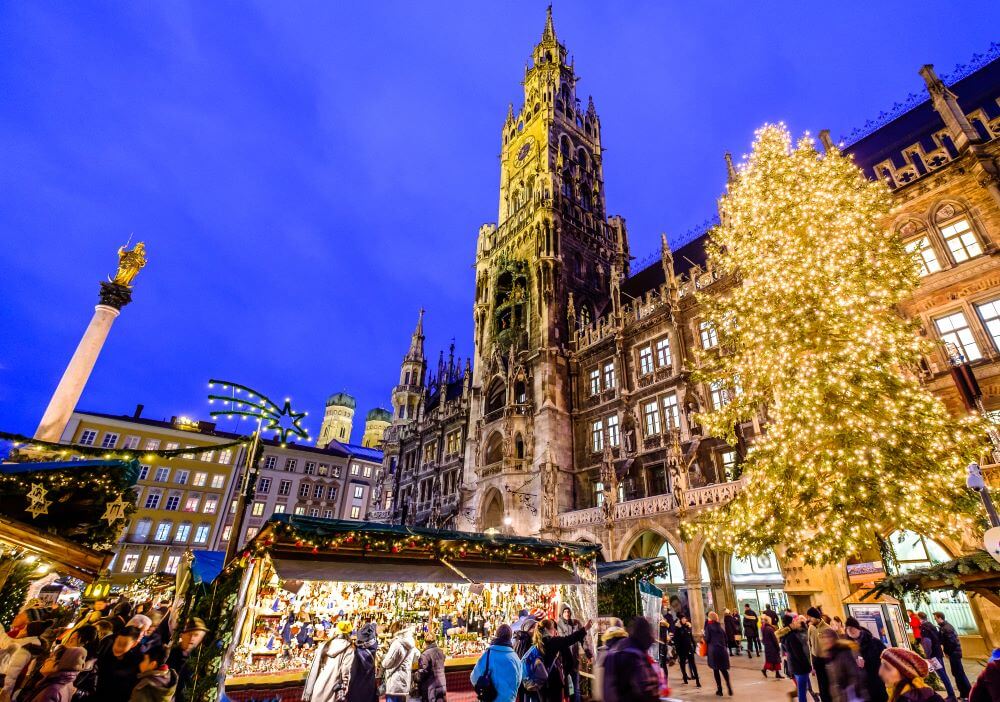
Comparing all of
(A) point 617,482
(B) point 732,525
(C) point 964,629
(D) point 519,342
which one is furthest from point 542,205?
(C) point 964,629

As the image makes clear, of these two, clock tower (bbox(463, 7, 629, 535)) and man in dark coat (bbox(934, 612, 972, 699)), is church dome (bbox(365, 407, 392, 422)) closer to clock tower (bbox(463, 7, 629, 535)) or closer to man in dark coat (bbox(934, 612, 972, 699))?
clock tower (bbox(463, 7, 629, 535))

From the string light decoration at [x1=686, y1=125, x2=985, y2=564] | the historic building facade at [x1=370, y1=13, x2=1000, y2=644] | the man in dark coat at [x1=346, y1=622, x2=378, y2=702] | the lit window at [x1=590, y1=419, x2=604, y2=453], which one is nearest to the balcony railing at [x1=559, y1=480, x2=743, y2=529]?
the historic building facade at [x1=370, y1=13, x2=1000, y2=644]

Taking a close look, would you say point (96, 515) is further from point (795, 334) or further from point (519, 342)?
point (519, 342)

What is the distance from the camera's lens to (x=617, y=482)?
79.7ft

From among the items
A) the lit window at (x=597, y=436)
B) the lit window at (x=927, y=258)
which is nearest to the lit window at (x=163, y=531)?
the lit window at (x=597, y=436)

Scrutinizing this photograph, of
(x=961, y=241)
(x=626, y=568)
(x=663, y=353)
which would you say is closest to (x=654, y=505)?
(x=663, y=353)

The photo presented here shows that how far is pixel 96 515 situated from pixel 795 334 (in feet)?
61.2

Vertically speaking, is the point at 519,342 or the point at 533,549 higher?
the point at 519,342

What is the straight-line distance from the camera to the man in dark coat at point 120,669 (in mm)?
5090

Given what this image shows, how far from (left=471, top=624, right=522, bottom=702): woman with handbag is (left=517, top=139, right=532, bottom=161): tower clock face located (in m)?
42.0

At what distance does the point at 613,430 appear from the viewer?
88.8ft

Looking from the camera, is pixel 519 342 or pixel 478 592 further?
pixel 519 342

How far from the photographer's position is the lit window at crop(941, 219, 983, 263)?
16.6 m

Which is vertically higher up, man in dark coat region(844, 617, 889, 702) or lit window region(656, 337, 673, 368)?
lit window region(656, 337, 673, 368)
